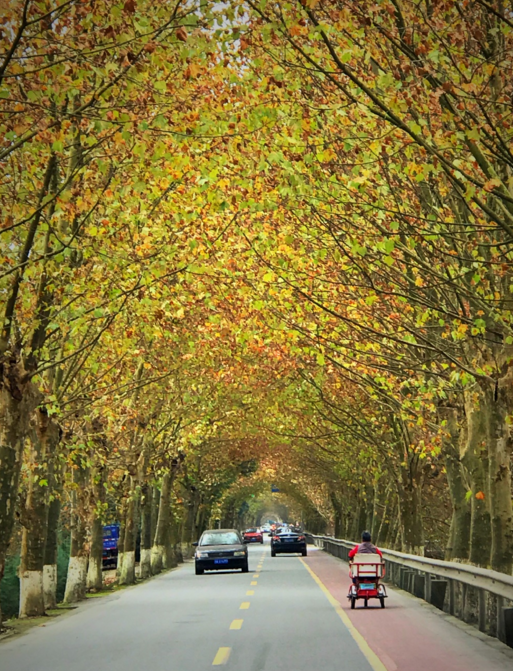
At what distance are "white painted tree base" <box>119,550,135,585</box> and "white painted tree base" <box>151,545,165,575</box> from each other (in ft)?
20.0

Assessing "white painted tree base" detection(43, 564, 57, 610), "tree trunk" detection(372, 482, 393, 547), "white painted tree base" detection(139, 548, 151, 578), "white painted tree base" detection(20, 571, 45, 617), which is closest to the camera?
"white painted tree base" detection(20, 571, 45, 617)

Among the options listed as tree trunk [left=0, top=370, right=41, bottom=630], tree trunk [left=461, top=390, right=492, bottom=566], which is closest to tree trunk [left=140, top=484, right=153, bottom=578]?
tree trunk [left=461, top=390, right=492, bottom=566]

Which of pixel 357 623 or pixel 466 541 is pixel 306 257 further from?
pixel 466 541

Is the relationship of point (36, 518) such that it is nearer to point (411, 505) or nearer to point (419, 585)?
point (419, 585)

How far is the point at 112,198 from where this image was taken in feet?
56.2

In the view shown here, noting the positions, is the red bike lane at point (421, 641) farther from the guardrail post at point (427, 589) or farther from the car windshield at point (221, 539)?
the car windshield at point (221, 539)

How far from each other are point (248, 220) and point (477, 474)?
730 cm

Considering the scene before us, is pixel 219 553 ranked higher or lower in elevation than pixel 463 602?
higher

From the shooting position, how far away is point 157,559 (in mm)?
38125

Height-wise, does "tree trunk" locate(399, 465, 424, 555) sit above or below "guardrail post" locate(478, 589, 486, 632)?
above

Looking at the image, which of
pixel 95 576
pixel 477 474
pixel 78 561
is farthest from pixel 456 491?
pixel 95 576

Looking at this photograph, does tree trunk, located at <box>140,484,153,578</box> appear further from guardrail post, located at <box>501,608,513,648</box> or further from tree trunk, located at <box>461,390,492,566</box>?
guardrail post, located at <box>501,608,513,648</box>

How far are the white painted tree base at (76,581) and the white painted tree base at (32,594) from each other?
161 inches

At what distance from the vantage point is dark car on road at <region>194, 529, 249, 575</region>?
33.3 metres
